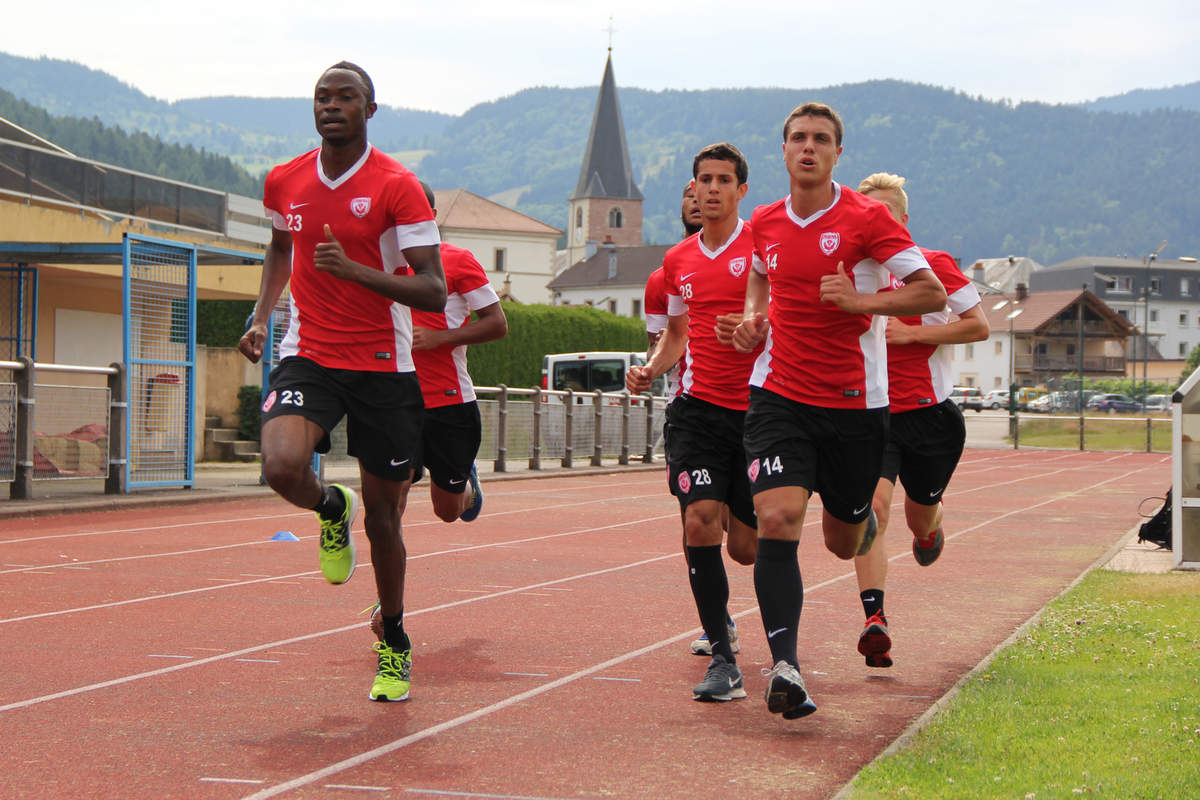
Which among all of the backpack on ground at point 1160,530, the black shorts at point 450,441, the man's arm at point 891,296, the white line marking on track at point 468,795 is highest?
the man's arm at point 891,296

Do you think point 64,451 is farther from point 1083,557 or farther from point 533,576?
point 1083,557

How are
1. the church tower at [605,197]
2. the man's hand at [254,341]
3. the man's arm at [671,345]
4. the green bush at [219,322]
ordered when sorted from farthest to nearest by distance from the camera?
1. the church tower at [605,197]
2. the green bush at [219,322]
3. the man's arm at [671,345]
4. the man's hand at [254,341]

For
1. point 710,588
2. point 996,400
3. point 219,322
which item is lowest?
point 710,588

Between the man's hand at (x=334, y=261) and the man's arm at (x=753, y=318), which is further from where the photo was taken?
the man's arm at (x=753, y=318)

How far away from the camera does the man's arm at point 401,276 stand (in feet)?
16.7

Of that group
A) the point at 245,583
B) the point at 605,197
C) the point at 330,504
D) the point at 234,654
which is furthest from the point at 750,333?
the point at 605,197

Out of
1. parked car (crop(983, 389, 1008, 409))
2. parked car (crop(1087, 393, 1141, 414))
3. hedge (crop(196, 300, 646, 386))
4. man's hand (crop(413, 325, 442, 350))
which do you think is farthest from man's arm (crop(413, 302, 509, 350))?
parked car (crop(983, 389, 1008, 409))

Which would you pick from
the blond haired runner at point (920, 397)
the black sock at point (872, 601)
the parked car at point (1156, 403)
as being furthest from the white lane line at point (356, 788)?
the parked car at point (1156, 403)

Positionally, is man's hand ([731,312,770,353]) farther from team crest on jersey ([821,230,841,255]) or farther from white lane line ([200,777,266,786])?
white lane line ([200,777,266,786])

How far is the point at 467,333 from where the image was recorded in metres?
7.36

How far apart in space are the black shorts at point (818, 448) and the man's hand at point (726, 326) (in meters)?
0.36

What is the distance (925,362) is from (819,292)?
178 cm

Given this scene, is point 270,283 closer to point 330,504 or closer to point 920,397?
point 330,504

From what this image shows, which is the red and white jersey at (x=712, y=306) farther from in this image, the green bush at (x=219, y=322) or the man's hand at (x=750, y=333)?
the green bush at (x=219, y=322)
